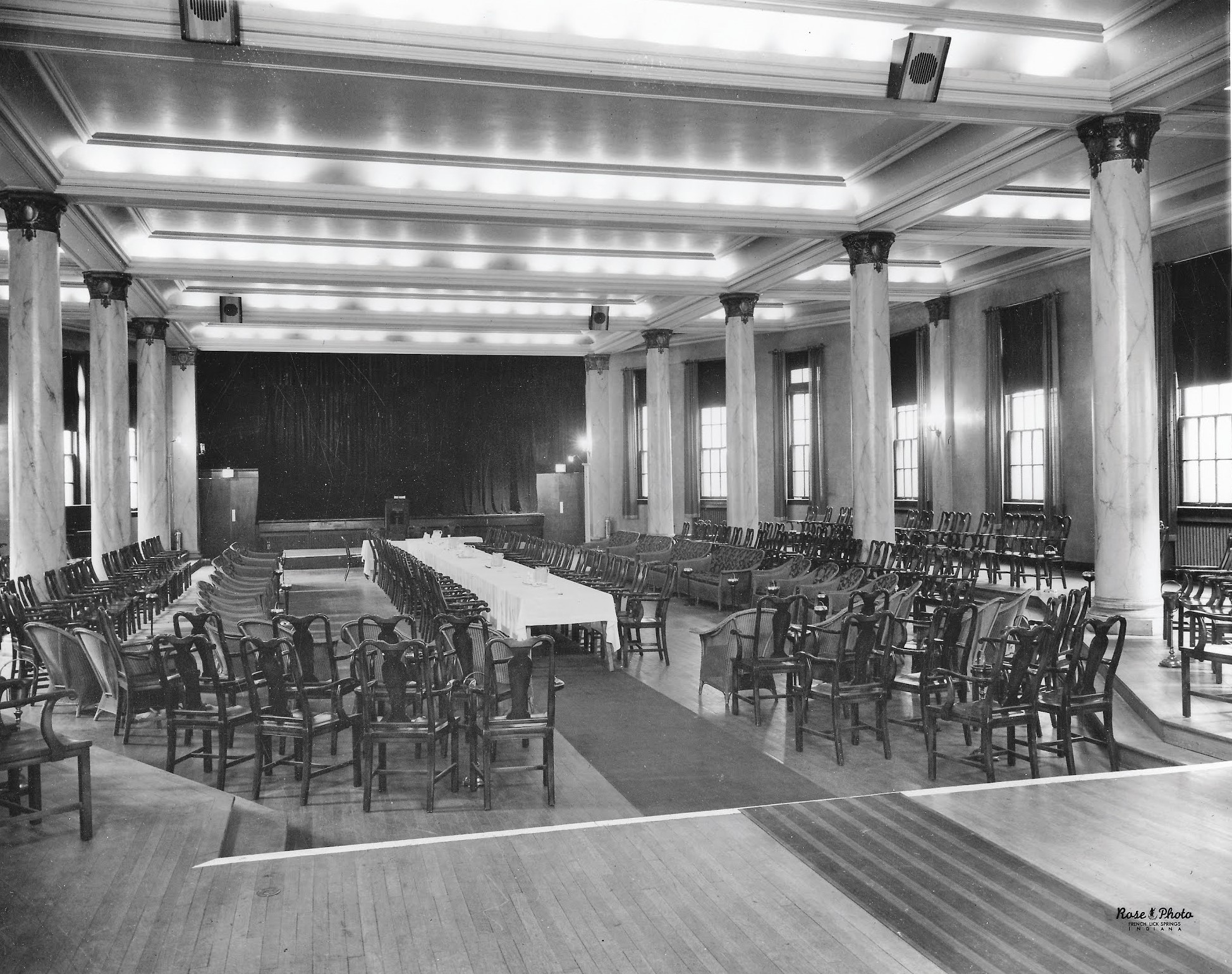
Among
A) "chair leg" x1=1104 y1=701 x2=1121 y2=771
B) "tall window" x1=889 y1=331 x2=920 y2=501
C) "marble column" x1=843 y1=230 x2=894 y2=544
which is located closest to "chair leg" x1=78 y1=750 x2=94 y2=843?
"chair leg" x1=1104 y1=701 x2=1121 y2=771

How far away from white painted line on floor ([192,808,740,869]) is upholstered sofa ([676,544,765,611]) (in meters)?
8.04

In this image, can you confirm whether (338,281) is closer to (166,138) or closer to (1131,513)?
(166,138)

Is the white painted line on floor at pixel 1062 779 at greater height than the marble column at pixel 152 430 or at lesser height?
lesser

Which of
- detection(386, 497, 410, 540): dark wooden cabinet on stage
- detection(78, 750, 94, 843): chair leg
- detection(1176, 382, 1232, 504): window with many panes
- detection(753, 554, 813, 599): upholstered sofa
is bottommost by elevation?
detection(78, 750, 94, 843): chair leg

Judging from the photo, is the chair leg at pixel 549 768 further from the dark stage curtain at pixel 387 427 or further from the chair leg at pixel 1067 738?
the dark stage curtain at pixel 387 427

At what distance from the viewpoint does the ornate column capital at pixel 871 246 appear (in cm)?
Answer: 1350

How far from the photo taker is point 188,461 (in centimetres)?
2241

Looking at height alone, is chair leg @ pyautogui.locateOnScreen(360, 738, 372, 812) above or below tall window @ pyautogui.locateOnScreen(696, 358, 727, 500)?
below

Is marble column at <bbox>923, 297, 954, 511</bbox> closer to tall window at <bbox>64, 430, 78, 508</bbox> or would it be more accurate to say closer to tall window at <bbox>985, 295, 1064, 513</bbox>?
tall window at <bbox>985, 295, 1064, 513</bbox>

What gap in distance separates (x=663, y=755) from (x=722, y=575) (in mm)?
6810

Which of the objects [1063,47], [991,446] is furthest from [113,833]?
[991,446]

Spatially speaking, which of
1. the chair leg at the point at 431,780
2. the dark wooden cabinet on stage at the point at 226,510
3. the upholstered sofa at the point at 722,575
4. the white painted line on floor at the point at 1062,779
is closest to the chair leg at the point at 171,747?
the chair leg at the point at 431,780

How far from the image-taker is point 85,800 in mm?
4754

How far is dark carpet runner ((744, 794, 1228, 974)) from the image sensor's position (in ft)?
11.5
